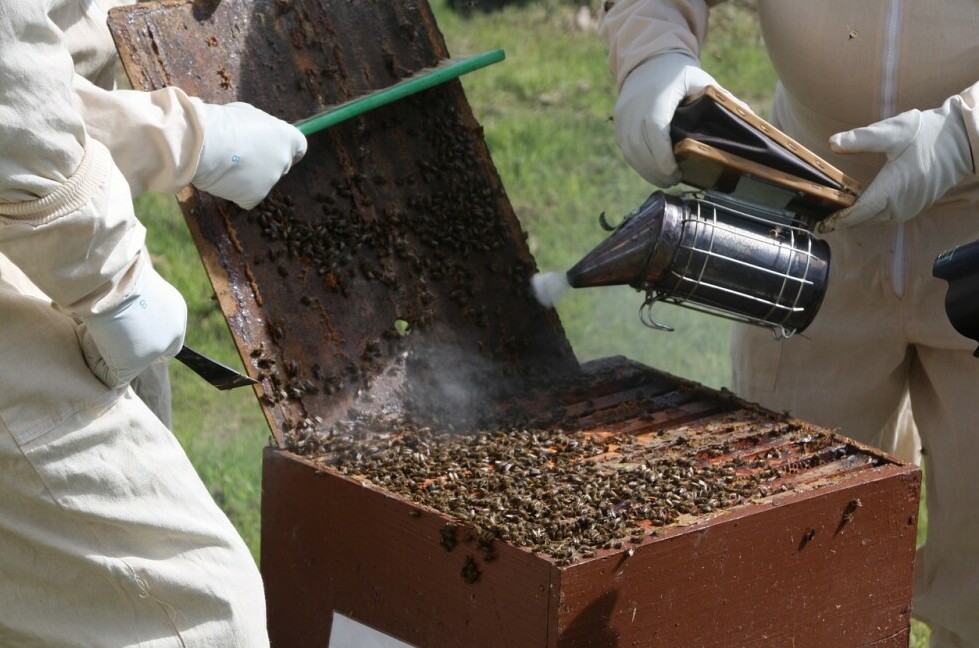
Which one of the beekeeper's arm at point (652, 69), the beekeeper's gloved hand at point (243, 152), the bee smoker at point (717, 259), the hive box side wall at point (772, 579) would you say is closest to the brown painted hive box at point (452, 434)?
the hive box side wall at point (772, 579)

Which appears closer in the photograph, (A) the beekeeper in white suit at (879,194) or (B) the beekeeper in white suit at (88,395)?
(B) the beekeeper in white suit at (88,395)

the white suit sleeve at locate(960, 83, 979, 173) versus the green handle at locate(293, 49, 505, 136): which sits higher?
the white suit sleeve at locate(960, 83, 979, 173)

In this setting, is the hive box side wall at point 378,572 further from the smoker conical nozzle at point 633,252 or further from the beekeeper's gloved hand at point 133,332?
the smoker conical nozzle at point 633,252

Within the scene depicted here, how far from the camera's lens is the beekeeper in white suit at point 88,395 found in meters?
1.99

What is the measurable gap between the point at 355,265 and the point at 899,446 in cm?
163

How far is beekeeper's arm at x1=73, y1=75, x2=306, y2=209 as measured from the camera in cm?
239

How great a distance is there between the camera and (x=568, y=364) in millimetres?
3189

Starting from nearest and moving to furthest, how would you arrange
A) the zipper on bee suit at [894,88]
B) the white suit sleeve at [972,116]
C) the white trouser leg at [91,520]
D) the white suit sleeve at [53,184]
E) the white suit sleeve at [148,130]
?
the white suit sleeve at [53,184] < the white trouser leg at [91,520] < the white suit sleeve at [148,130] < the white suit sleeve at [972,116] < the zipper on bee suit at [894,88]

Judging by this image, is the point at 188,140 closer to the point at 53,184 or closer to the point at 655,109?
the point at 53,184

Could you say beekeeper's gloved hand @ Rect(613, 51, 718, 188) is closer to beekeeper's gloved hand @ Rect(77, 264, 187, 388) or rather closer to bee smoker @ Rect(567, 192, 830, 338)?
bee smoker @ Rect(567, 192, 830, 338)

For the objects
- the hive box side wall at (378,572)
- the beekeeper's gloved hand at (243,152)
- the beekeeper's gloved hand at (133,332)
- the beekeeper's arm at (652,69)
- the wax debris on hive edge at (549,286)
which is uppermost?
the beekeeper's arm at (652,69)

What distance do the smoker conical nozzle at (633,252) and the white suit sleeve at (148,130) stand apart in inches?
35.3

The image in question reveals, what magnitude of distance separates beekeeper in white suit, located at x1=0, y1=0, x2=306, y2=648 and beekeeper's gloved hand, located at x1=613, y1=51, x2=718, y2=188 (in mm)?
1083

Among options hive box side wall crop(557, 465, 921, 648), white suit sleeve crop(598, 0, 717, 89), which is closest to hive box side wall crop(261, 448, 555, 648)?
hive box side wall crop(557, 465, 921, 648)
